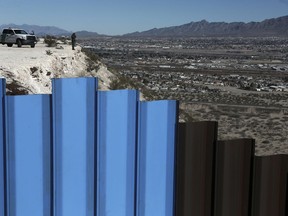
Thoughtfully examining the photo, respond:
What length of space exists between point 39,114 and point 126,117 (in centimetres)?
70

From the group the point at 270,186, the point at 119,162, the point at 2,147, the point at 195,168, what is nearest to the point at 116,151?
the point at 119,162

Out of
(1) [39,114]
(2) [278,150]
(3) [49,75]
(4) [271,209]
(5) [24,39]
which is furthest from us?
(5) [24,39]

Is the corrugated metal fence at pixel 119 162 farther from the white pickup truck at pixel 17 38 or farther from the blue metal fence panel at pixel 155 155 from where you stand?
the white pickup truck at pixel 17 38

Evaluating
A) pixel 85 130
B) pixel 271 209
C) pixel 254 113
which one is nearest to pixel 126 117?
pixel 85 130

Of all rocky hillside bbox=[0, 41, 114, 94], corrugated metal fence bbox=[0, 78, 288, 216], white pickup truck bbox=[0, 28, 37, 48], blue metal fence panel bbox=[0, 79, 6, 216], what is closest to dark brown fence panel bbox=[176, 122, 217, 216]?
corrugated metal fence bbox=[0, 78, 288, 216]

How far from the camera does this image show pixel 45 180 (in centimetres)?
346

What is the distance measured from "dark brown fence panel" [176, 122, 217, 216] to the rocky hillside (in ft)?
30.3

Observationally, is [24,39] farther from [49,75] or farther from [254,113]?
[254,113]

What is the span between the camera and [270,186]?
3688 millimetres

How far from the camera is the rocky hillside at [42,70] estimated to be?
656 inches

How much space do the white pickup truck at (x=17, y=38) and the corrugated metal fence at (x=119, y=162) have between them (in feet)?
112

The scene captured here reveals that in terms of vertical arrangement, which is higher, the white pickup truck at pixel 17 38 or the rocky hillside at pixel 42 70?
the white pickup truck at pixel 17 38

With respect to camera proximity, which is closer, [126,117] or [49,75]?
[126,117]

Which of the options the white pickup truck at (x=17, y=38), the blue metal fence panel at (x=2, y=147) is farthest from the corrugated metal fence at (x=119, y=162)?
the white pickup truck at (x=17, y=38)
